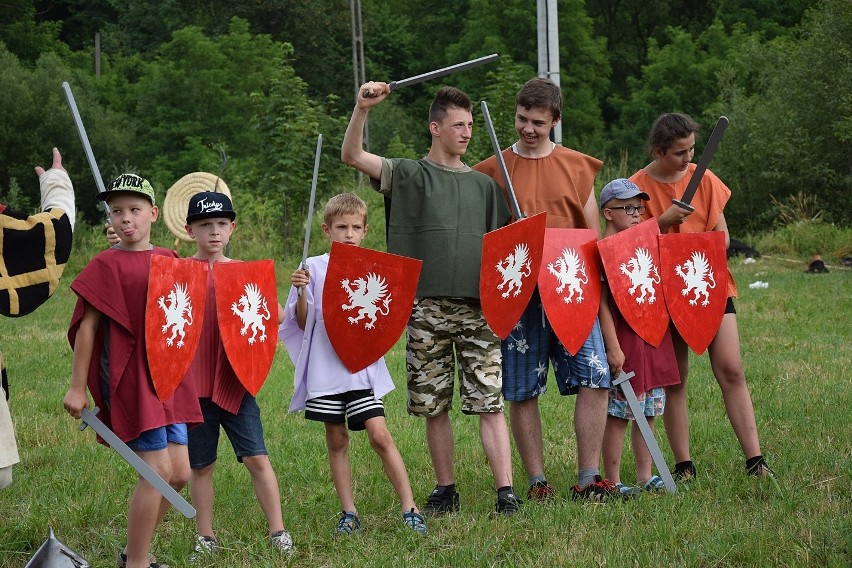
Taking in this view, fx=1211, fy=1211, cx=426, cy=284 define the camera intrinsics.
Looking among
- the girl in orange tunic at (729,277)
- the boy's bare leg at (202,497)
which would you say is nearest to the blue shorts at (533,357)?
the girl in orange tunic at (729,277)

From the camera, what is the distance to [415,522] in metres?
5.05

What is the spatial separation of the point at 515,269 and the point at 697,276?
0.98m

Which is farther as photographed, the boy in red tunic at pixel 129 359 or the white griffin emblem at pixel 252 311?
the white griffin emblem at pixel 252 311

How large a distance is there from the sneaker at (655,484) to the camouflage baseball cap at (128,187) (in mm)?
2578

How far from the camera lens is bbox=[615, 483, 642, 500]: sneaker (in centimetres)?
534

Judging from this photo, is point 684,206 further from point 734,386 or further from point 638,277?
point 734,386

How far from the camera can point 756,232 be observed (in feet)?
81.1

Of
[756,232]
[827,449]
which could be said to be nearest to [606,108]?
[756,232]

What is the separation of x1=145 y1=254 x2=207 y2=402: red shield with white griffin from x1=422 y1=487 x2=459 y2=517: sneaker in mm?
1333

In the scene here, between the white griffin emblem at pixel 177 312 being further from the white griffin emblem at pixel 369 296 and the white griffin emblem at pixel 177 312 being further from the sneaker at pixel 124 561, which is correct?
the sneaker at pixel 124 561

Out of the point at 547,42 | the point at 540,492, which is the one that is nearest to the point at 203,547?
the point at 540,492

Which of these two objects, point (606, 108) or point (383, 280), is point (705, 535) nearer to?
point (383, 280)

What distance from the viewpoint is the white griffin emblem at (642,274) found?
5.52 m

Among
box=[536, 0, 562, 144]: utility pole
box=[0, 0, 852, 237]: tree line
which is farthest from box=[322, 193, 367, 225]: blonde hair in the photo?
box=[0, 0, 852, 237]: tree line
